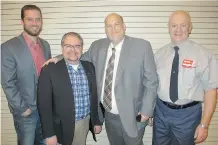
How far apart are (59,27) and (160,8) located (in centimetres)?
184

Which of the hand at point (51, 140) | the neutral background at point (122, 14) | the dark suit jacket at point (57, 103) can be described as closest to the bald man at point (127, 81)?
the dark suit jacket at point (57, 103)

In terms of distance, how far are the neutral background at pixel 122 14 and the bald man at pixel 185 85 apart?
80 cm

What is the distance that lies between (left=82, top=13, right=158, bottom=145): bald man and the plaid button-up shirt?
241 millimetres

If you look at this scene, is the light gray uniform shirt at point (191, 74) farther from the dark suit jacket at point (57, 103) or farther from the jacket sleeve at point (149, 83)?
the dark suit jacket at point (57, 103)

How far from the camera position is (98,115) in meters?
2.61

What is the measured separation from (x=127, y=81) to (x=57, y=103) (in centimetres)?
92

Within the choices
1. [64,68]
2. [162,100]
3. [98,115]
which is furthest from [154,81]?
[64,68]

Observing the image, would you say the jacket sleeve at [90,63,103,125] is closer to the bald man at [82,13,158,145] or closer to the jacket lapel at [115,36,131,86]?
the bald man at [82,13,158,145]

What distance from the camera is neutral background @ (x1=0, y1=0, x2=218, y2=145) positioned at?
123 inches

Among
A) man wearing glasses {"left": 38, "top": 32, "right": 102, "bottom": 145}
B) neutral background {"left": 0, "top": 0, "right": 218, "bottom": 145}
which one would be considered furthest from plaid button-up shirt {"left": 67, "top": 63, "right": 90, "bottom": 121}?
neutral background {"left": 0, "top": 0, "right": 218, "bottom": 145}

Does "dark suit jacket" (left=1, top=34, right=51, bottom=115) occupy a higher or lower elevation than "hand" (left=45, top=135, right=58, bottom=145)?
higher

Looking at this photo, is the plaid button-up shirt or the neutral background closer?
the plaid button-up shirt

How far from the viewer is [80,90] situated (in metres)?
2.27

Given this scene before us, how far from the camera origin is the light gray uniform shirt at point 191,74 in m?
2.31
